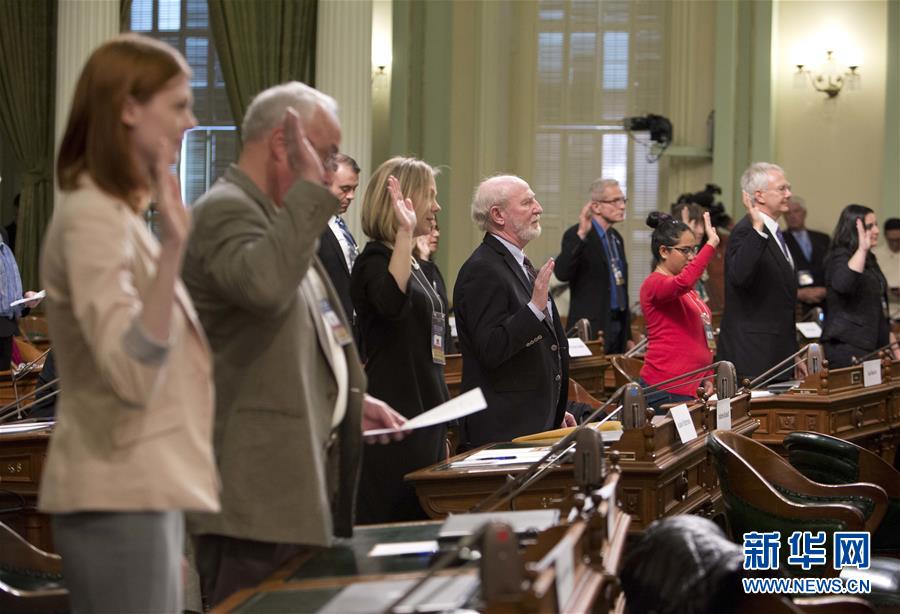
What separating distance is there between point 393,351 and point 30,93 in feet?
32.9

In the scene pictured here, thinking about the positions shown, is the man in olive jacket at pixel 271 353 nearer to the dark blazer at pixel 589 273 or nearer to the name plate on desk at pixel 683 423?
the name plate on desk at pixel 683 423

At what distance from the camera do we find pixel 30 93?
12.6 metres

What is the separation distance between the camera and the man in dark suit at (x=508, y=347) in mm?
4000

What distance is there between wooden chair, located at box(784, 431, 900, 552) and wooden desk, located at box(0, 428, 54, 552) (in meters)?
2.58

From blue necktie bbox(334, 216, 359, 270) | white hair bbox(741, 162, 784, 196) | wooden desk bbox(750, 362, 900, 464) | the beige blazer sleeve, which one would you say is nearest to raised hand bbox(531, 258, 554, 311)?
blue necktie bbox(334, 216, 359, 270)

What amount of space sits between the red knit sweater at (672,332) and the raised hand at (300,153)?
3228 millimetres

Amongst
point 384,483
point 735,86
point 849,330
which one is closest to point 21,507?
point 384,483

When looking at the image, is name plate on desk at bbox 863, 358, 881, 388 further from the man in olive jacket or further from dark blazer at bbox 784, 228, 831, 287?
dark blazer at bbox 784, 228, 831, 287

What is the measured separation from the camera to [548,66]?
12781 mm

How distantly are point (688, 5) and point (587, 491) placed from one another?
34.4 ft

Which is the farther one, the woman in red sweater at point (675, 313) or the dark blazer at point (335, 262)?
the woman in red sweater at point (675, 313)

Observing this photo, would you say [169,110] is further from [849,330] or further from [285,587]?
[849,330]

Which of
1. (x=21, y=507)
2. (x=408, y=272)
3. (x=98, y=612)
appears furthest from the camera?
(x=21, y=507)

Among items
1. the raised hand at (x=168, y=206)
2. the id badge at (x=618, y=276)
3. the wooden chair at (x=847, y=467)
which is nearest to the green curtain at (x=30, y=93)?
the id badge at (x=618, y=276)
